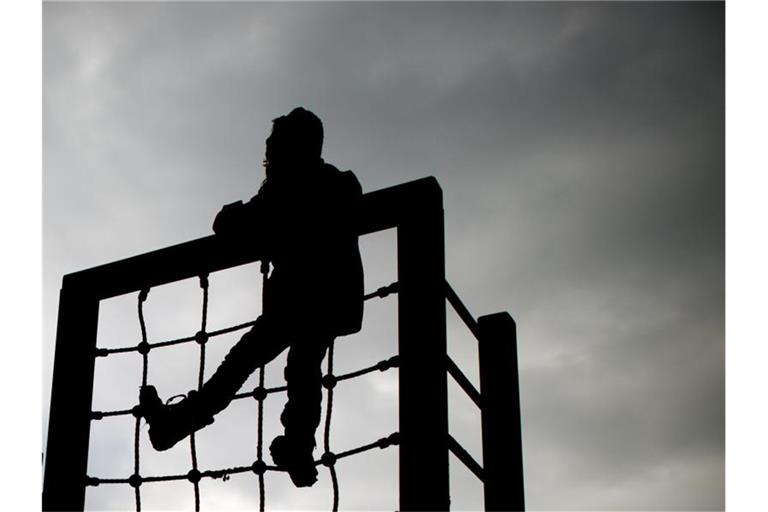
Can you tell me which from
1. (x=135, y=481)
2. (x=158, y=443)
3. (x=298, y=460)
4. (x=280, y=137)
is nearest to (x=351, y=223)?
(x=280, y=137)

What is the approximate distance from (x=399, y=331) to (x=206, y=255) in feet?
3.64

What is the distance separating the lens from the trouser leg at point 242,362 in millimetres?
3562

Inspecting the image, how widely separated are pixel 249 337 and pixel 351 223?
Answer: 22.4 inches

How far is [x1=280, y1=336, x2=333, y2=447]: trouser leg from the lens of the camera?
11.3 ft

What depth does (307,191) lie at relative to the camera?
11.5 feet

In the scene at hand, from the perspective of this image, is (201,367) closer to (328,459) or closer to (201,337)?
(201,337)

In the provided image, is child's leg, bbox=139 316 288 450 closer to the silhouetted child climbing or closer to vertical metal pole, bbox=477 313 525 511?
the silhouetted child climbing

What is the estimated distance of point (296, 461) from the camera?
3371 millimetres

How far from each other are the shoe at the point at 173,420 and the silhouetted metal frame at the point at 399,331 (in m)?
0.49

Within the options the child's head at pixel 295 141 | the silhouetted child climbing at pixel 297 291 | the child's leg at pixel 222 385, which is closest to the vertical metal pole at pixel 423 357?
the silhouetted child climbing at pixel 297 291

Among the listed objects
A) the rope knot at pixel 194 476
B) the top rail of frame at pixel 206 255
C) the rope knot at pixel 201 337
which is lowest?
the rope knot at pixel 194 476

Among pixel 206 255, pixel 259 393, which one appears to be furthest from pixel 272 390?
pixel 206 255

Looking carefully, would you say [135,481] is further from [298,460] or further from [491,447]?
[491,447]

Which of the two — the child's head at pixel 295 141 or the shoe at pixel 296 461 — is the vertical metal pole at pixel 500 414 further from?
the child's head at pixel 295 141
